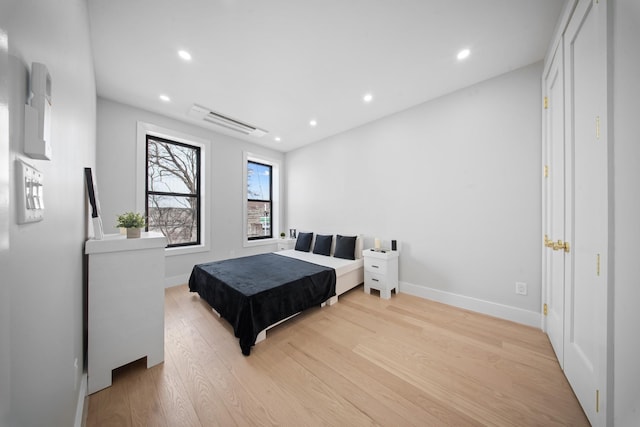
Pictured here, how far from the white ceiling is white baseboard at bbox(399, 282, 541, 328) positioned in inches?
101

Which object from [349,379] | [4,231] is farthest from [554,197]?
[4,231]

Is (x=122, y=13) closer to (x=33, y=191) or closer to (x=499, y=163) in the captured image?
(x=33, y=191)

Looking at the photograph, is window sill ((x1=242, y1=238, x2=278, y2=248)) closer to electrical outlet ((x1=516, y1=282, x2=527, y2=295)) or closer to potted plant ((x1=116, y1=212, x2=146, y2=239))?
potted plant ((x1=116, y1=212, x2=146, y2=239))

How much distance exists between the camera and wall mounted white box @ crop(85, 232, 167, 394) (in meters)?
1.41

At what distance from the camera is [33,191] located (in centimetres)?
60

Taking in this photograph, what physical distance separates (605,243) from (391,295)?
2255 millimetres

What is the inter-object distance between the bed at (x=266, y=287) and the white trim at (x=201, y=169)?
0.94 meters

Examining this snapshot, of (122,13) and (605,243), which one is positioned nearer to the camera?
(605,243)

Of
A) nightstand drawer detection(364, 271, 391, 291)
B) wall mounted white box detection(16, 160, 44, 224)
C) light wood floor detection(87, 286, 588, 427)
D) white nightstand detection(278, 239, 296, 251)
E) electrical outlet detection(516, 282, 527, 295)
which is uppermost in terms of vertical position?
wall mounted white box detection(16, 160, 44, 224)

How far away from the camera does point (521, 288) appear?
2242 millimetres

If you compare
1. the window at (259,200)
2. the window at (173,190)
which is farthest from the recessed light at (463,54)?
the window at (173,190)

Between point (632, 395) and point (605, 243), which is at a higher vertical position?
point (605, 243)

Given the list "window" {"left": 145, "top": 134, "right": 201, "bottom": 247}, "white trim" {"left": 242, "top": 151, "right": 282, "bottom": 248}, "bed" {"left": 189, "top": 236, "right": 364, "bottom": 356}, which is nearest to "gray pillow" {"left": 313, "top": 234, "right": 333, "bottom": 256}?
"bed" {"left": 189, "top": 236, "right": 364, "bottom": 356}

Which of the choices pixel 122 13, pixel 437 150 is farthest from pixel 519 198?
pixel 122 13
